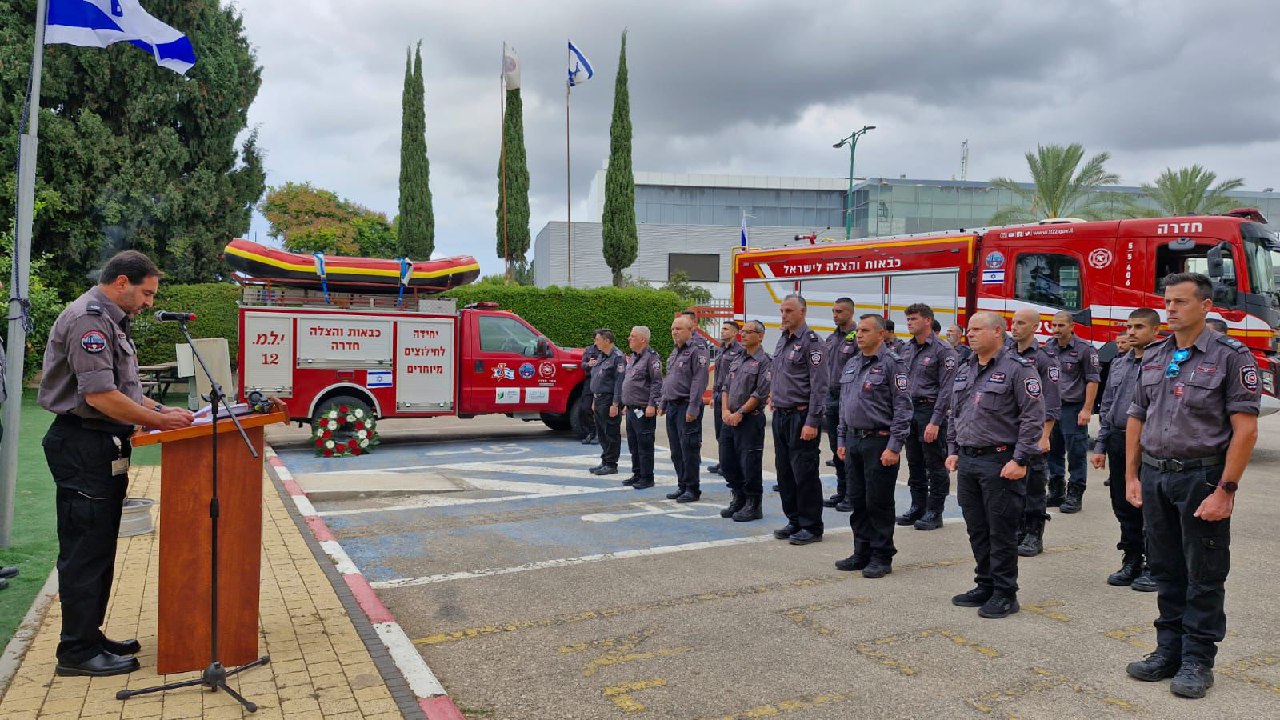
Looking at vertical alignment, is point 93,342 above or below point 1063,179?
below

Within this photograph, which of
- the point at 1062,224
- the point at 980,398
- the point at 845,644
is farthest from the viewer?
the point at 1062,224

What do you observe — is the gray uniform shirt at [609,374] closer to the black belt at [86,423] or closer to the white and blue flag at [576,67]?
the black belt at [86,423]

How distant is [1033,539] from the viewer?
691 centimetres

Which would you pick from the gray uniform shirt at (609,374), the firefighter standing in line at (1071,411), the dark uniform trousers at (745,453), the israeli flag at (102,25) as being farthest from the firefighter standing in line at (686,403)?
the israeli flag at (102,25)

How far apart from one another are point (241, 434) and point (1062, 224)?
11508mm

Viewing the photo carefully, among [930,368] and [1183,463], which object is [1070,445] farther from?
[1183,463]

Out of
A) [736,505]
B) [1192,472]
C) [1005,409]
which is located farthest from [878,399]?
[1192,472]

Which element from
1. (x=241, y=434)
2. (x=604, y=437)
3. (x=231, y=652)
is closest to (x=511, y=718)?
(x=231, y=652)

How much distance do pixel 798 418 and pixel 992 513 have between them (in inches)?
80.9

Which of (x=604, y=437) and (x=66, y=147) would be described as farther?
(x=66, y=147)

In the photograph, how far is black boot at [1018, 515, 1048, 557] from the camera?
6.84 meters

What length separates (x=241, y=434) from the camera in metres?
4.09

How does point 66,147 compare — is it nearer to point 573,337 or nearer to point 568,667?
point 573,337

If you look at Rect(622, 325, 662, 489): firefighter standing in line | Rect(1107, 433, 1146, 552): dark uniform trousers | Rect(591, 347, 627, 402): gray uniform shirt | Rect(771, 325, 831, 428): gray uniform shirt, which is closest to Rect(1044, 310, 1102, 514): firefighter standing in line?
Rect(1107, 433, 1146, 552): dark uniform trousers
